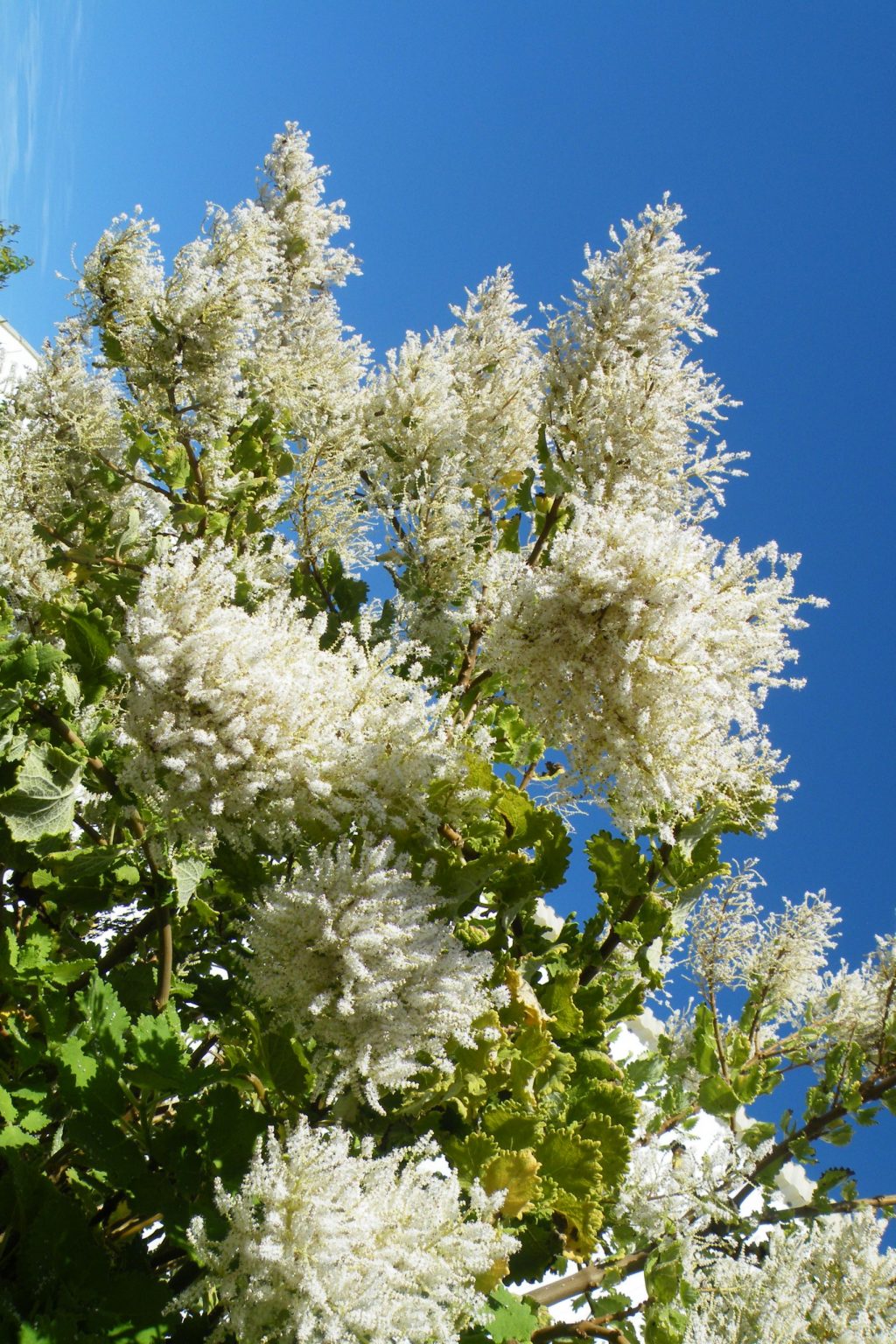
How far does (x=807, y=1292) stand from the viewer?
1.96 metres

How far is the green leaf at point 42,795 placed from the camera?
67.4 inches

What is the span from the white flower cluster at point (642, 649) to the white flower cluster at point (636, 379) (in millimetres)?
454

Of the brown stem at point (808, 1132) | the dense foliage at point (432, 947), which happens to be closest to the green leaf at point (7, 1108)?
the dense foliage at point (432, 947)

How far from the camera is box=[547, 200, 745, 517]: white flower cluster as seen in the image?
2.49 m

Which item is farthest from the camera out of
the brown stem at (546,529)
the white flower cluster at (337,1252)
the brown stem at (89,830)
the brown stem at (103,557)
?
the brown stem at (103,557)

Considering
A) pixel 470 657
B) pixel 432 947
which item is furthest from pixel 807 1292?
pixel 470 657

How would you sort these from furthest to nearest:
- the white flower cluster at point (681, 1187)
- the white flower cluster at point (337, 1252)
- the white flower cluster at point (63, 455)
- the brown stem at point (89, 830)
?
the white flower cluster at point (63, 455) < the brown stem at point (89, 830) < the white flower cluster at point (681, 1187) < the white flower cluster at point (337, 1252)

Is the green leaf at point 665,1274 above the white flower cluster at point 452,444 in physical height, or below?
below

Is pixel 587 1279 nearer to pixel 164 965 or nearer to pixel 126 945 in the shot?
pixel 164 965

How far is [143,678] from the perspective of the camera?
1.59 metres

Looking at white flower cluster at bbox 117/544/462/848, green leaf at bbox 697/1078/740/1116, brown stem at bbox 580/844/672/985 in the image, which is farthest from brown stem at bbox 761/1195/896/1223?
white flower cluster at bbox 117/544/462/848

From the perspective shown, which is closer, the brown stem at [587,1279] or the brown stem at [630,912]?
the brown stem at [587,1279]

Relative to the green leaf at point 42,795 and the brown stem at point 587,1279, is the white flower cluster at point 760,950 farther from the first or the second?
the green leaf at point 42,795

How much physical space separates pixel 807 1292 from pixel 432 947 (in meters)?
1.20
